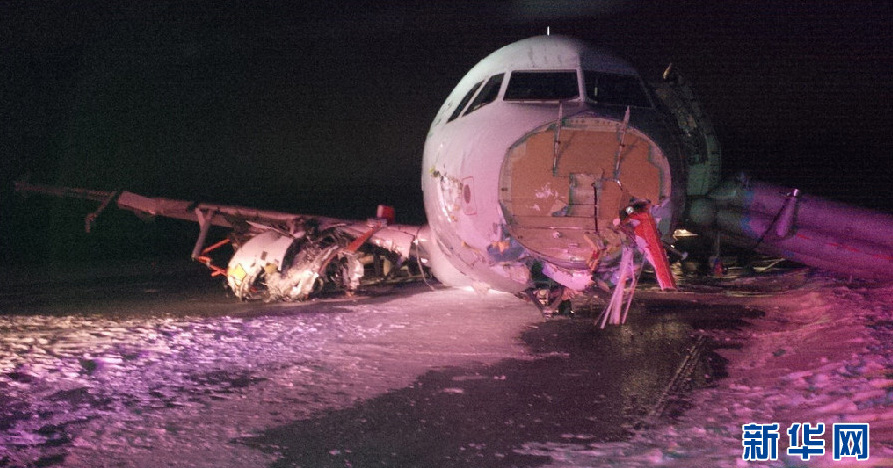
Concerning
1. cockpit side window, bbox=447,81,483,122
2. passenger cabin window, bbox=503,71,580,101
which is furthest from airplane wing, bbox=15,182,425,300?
passenger cabin window, bbox=503,71,580,101

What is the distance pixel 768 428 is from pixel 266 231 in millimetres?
9943

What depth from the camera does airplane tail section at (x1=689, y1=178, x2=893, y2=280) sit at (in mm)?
12211

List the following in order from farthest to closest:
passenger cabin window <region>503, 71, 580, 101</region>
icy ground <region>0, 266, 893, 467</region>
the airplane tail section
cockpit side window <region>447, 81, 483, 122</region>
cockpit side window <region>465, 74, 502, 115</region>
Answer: the airplane tail section, cockpit side window <region>447, 81, 483, 122</region>, cockpit side window <region>465, 74, 502, 115</region>, passenger cabin window <region>503, 71, 580, 101</region>, icy ground <region>0, 266, 893, 467</region>

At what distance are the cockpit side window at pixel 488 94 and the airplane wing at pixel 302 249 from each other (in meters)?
3.75

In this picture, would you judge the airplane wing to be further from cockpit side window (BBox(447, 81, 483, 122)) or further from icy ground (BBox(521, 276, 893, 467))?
icy ground (BBox(521, 276, 893, 467))

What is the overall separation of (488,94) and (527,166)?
188 centimetres

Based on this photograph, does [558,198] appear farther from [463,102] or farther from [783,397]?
[463,102]

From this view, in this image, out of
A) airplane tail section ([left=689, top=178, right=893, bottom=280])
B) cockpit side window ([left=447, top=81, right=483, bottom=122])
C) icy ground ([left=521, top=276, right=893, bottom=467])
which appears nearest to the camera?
icy ground ([left=521, top=276, right=893, bottom=467])

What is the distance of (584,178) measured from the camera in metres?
7.05

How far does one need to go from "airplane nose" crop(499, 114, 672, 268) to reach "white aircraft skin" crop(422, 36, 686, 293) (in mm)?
11

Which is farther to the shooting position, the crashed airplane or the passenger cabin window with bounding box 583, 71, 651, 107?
the passenger cabin window with bounding box 583, 71, 651, 107

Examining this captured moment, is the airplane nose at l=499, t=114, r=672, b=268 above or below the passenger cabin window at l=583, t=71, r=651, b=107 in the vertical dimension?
below

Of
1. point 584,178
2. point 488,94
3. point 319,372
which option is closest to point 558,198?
point 584,178

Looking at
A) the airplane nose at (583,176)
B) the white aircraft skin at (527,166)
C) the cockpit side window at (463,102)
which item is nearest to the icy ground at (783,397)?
the white aircraft skin at (527,166)
